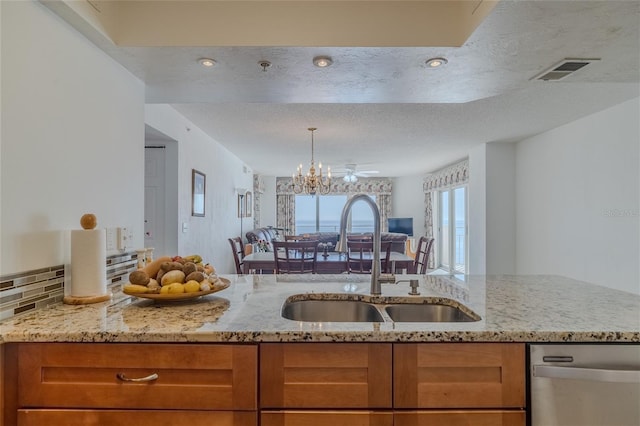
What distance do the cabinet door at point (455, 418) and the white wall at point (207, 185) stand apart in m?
2.94

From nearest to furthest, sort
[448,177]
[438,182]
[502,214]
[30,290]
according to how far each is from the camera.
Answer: [30,290] < [502,214] < [448,177] < [438,182]

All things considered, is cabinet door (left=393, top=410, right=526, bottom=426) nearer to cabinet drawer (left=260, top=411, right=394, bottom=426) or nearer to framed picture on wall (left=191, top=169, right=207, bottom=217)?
cabinet drawer (left=260, top=411, right=394, bottom=426)

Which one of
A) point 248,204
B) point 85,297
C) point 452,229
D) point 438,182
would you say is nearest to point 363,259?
point 85,297

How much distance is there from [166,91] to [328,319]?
186 centimetres

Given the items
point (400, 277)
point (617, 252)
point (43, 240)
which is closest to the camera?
point (43, 240)

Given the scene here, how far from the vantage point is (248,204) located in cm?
731

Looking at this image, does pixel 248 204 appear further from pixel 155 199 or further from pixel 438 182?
pixel 438 182

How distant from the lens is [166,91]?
2.32 metres

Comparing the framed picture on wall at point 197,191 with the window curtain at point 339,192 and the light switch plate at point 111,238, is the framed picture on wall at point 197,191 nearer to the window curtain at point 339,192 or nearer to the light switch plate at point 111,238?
the light switch plate at point 111,238

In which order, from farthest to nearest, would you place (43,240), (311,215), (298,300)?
(311,215) < (298,300) < (43,240)

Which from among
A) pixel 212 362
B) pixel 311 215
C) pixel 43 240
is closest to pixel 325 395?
pixel 212 362

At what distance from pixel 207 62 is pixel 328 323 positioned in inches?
60.5

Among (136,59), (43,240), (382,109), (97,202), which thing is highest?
(382,109)

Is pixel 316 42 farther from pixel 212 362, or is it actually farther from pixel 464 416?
pixel 464 416
